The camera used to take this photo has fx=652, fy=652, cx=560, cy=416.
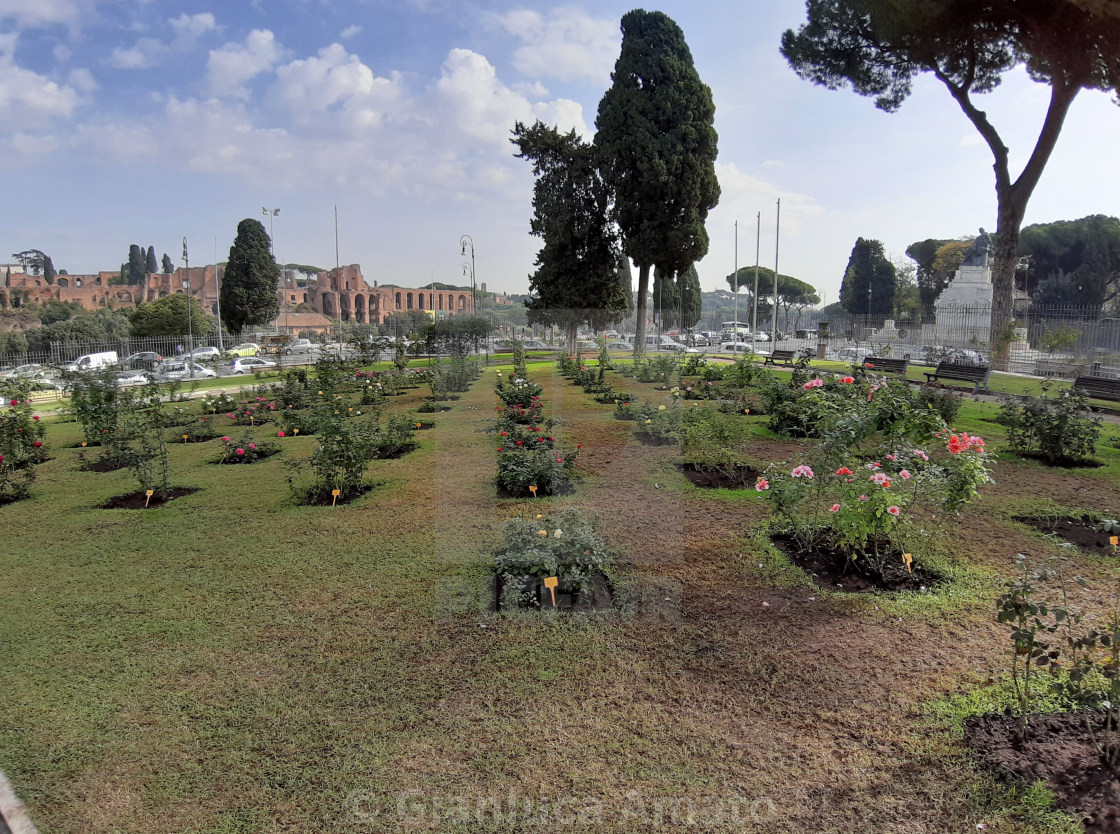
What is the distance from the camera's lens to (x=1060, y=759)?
2299 mm

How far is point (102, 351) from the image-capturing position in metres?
24.6

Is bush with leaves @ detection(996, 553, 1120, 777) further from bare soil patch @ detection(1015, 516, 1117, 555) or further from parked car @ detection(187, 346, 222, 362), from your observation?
parked car @ detection(187, 346, 222, 362)

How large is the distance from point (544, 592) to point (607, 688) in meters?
0.94

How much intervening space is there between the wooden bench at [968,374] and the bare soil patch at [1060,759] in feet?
41.6

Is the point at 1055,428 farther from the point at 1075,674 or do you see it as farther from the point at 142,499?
the point at 142,499

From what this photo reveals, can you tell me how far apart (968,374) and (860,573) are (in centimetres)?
1213

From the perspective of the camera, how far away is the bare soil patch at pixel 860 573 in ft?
12.9

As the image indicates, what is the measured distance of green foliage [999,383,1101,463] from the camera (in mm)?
7160

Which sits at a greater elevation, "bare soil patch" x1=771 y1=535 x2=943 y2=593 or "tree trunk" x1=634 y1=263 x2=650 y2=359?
"tree trunk" x1=634 y1=263 x2=650 y2=359

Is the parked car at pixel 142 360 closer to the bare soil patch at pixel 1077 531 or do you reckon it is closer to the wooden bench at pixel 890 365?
the wooden bench at pixel 890 365

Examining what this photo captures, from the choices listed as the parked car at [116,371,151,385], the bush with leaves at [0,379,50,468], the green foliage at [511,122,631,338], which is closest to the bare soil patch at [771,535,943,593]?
the bush with leaves at [0,379,50,468]

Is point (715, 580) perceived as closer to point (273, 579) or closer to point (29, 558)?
point (273, 579)

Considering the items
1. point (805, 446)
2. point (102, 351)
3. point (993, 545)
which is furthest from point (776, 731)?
point (102, 351)

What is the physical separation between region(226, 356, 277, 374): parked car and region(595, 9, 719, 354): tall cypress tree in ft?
46.1
